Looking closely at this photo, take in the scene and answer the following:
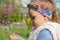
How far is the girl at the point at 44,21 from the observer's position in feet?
4.28

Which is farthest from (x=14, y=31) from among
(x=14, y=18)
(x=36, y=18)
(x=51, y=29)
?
(x=51, y=29)

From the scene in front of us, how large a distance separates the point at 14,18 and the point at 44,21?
17.9 inches

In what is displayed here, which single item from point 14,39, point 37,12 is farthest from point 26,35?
point 37,12

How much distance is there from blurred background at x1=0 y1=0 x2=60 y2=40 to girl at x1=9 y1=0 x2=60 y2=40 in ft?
1.04

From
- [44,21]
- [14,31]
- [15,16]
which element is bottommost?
[14,31]

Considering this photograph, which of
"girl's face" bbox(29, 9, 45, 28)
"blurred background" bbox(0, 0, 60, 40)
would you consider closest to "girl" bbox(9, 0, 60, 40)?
"girl's face" bbox(29, 9, 45, 28)

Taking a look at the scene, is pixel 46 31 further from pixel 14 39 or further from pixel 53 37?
pixel 14 39

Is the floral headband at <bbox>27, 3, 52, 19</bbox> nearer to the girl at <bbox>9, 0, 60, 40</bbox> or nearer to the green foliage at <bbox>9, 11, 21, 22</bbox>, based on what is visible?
the girl at <bbox>9, 0, 60, 40</bbox>

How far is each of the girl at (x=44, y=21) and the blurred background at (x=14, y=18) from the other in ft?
1.04

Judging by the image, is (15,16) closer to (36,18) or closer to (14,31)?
(14,31)

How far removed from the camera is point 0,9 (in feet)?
5.90

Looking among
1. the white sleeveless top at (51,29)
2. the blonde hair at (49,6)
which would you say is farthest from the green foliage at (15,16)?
the white sleeveless top at (51,29)

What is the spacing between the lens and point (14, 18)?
1796mm

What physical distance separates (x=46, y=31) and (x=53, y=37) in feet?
0.19
